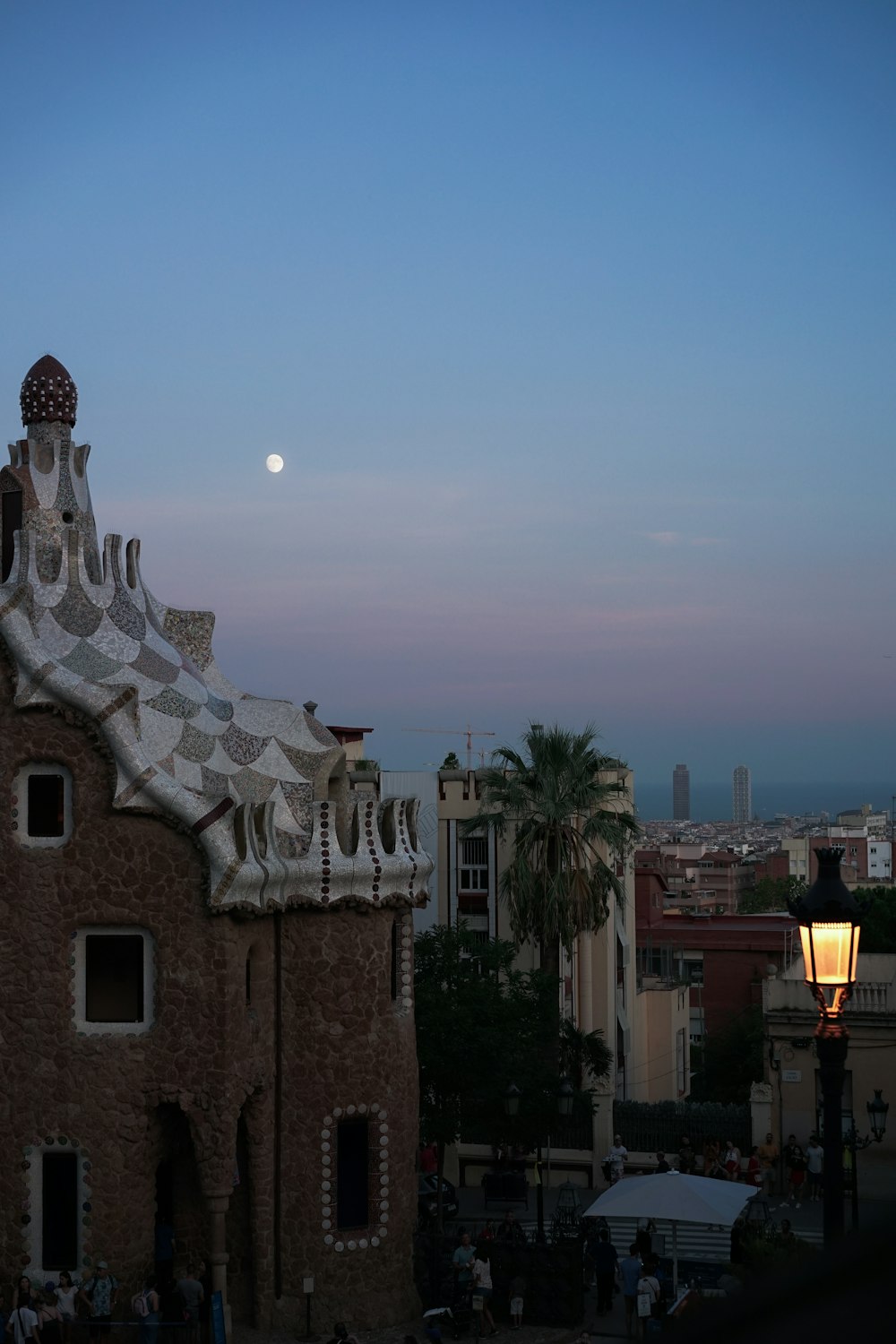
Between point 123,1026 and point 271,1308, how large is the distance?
430 cm

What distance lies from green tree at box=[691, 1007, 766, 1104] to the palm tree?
1342 cm

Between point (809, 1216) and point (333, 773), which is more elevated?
point (333, 773)

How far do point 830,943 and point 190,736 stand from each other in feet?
44.0

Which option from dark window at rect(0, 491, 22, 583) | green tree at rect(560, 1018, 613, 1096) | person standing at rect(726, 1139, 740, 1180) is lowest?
person standing at rect(726, 1139, 740, 1180)

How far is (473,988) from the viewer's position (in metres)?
27.4

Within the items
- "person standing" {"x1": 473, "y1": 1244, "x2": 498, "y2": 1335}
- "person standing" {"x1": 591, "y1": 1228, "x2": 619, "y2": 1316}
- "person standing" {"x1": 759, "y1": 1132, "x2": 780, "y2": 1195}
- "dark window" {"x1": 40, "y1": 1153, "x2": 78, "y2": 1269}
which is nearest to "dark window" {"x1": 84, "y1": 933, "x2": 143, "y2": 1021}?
"dark window" {"x1": 40, "y1": 1153, "x2": 78, "y2": 1269}

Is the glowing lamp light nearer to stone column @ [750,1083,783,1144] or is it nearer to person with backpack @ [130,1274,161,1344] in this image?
person with backpack @ [130,1274,161,1344]

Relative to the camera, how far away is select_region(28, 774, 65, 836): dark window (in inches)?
794

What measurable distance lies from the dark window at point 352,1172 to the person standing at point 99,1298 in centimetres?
328

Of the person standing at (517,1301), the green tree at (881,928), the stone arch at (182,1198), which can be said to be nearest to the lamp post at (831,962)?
the person standing at (517,1301)

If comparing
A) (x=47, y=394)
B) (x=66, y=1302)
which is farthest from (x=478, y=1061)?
(x=47, y=394)

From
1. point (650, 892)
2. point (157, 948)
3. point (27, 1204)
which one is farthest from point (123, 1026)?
point (650, 892)

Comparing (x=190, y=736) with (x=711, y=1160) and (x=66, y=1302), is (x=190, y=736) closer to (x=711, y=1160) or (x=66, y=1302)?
(x=66, y=1302)

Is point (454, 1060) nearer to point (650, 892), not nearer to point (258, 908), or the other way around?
point (258, 908)
